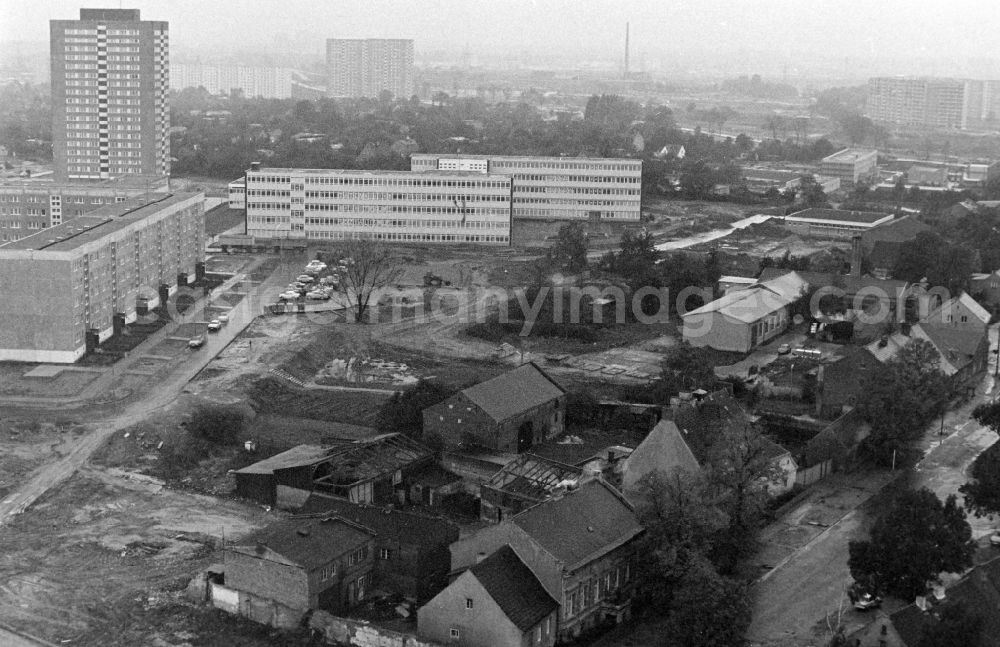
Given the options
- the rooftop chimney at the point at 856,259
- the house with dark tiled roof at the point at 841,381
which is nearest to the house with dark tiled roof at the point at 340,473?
the house with dark tiled roof at the point at 841,381

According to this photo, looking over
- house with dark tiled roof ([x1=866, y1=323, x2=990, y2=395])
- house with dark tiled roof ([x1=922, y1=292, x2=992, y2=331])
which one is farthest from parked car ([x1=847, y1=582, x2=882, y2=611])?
house with dark tiled roof ([x1=922, y1=292, x2=992, y2=331])

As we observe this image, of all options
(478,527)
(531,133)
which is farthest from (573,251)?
(531,133)

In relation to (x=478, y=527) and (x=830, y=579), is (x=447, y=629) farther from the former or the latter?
(x=830, y=579)

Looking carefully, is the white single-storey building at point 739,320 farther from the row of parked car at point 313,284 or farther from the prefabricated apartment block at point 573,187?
the prefabricated apartment block at point 573,187

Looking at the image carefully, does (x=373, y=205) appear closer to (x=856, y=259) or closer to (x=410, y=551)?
(x=856, y=259)

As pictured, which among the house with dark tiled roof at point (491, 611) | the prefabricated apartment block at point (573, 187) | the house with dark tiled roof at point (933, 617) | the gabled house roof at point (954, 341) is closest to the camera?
the house with dark tiled roof at point (933, 617)

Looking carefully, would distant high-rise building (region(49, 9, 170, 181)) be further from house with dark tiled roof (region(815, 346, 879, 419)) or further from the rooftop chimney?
house with dark tiled roof (region(815, 346, 879, 419))

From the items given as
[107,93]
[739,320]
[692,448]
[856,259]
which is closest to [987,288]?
[856,259]
